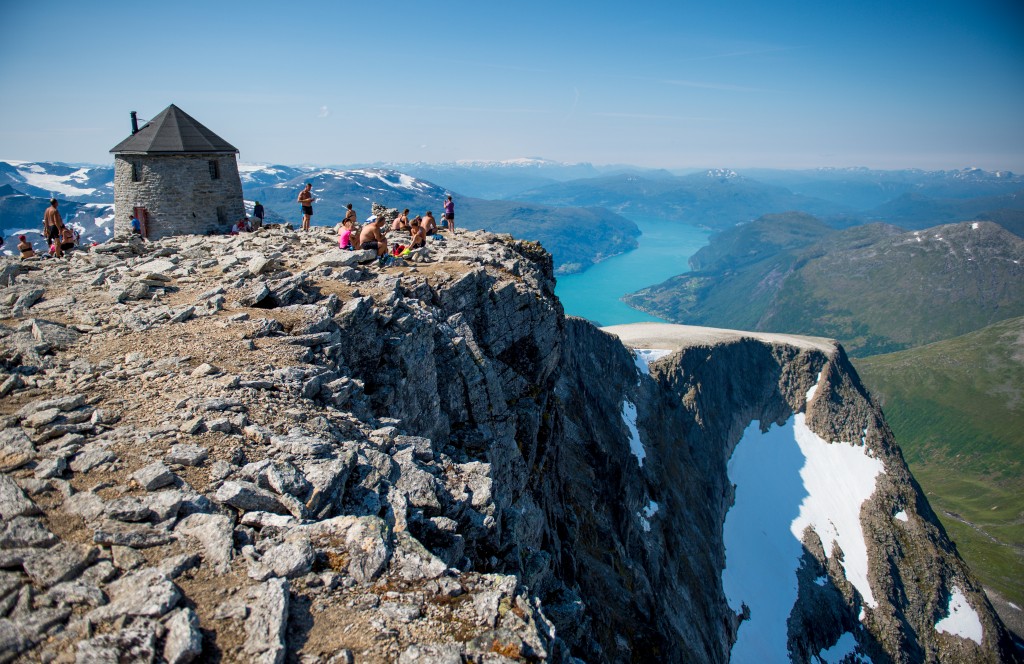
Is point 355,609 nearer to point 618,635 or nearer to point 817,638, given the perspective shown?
point 618,635

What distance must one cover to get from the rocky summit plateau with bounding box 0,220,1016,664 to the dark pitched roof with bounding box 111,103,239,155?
20.7 feet

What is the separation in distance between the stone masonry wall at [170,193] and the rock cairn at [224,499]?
15.6m

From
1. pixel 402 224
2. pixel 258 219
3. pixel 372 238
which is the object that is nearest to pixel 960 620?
pixel 402 224

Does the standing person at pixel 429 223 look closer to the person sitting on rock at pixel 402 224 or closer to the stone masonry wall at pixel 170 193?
the person sitting on rock at pixel 402 224

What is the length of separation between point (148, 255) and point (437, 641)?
2439 cm

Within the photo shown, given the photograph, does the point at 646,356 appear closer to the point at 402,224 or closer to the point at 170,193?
the point at 402,224

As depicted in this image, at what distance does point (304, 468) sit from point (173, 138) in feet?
101

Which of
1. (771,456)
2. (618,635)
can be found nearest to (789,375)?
(771,456)

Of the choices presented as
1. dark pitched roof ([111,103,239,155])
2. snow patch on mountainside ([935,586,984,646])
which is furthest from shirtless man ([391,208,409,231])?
snow patch on mountainside ([935,586,984,646])

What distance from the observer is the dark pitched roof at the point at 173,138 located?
32.3 metres

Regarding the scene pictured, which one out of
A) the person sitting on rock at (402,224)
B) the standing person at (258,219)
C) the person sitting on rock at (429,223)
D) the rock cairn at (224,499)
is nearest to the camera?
the rock cairn at (224,499)

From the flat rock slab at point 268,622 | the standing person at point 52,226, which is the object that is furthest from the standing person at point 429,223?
the flat rock slab at point 268,622

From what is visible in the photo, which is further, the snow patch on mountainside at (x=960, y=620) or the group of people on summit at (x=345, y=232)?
the snow patch on mountainside at (x=960, y=620)

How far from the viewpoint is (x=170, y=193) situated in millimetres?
33062
